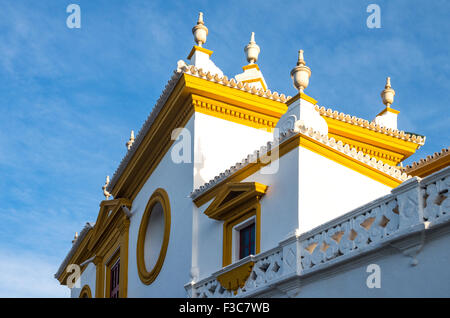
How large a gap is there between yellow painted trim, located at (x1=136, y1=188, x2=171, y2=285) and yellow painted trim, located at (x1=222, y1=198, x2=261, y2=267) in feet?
10.2

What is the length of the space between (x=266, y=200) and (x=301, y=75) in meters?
2.48

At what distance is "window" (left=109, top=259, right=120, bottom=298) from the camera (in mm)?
21297

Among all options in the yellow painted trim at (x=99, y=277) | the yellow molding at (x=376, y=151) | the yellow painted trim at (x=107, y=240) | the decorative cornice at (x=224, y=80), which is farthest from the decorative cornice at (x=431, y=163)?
the yellow painted trim at (x=99, y=277)

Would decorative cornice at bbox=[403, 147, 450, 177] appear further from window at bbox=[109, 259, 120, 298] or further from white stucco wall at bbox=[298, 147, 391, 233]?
window at bbox=[109, 259, 120, 298]

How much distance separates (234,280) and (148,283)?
5.61 meters

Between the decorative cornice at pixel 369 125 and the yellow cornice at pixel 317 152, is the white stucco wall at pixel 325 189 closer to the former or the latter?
the yellow cornice at pixel 317 152

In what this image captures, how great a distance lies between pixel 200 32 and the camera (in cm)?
1786

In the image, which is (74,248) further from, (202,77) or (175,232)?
(202,77)

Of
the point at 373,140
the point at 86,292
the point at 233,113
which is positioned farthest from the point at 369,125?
the point at 86,292

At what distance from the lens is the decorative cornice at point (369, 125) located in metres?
17.7

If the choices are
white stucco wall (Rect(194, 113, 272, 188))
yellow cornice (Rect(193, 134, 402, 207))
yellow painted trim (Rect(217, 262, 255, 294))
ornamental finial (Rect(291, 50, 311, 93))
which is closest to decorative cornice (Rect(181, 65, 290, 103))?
white stucco wall (Rect(194, 113, 272, 188))

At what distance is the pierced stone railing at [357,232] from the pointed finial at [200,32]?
6992mm
